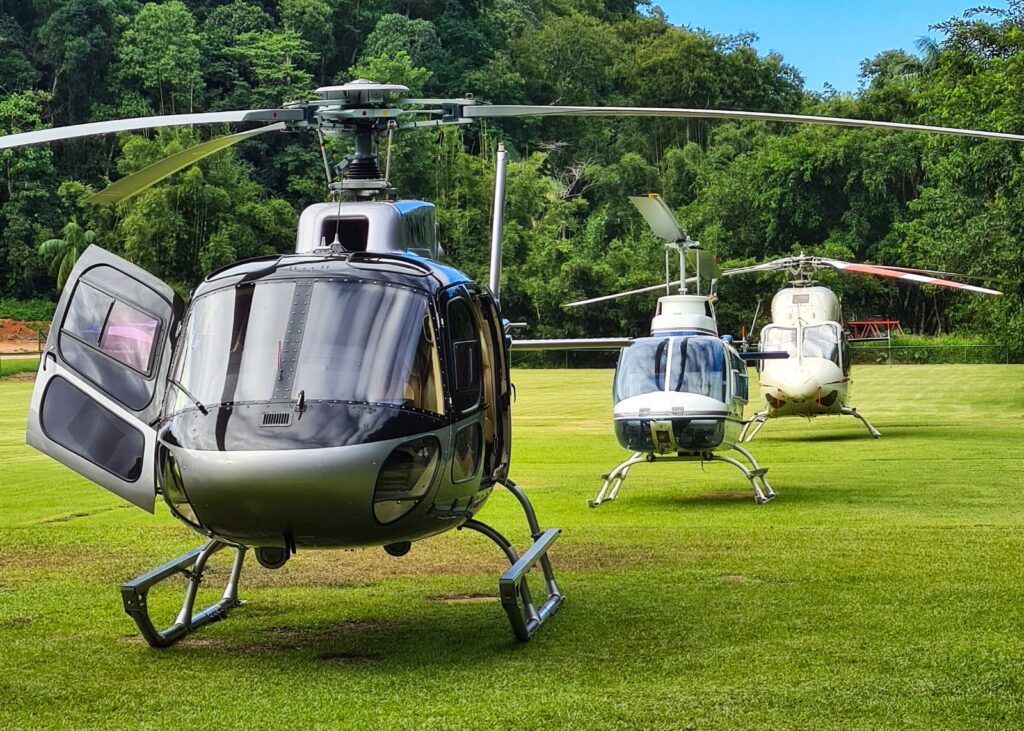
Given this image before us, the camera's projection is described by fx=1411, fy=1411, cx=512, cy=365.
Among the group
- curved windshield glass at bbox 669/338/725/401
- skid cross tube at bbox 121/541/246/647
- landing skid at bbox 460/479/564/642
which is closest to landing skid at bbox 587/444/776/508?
curved windshield glass at bbox 669/338/725/401

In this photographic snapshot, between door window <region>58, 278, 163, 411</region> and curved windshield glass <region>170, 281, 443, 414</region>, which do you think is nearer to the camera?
curved windshield glass <region>170, 281, 443, 414</region>

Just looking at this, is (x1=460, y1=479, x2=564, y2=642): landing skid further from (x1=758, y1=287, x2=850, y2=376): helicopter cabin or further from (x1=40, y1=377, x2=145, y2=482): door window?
(x1=758, y1=287, x2=850, y2=376): helicopter cabin

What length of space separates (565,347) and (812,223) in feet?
206

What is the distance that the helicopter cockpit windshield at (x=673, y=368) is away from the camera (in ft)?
49.0

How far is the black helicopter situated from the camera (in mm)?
6527

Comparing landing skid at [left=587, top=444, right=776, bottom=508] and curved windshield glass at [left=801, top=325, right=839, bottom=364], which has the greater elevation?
curved windshield glass at [left=801, top=325, right=839, bottom=364]

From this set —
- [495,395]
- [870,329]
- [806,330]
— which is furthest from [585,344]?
[870,329]

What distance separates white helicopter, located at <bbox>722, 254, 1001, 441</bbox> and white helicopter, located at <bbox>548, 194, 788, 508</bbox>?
7297mm

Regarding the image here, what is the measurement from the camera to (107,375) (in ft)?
24.8

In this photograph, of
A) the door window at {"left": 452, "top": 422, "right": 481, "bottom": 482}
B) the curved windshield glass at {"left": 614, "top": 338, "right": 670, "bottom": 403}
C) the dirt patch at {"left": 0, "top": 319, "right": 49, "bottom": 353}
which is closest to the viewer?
the door window at {"left": 452, "top": 422, "right": 481, "bottom": 482}

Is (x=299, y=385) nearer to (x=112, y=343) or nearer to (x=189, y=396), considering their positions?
(x=189, y=396)

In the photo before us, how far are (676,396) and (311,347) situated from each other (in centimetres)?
839

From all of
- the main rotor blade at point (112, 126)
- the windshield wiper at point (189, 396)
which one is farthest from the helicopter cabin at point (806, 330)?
the windshield wiper at point (189, 396)

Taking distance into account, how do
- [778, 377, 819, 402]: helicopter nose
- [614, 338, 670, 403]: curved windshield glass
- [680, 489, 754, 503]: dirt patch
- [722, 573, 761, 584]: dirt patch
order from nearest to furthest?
1. [722, 573, 761, 584]: dirt patch
2. [614, 338, 670, 403]: curved windshield glass
3. [680, 489, 754, 503]: dirt patch
4. [778, 377, 819, 402]: helicopter nose
